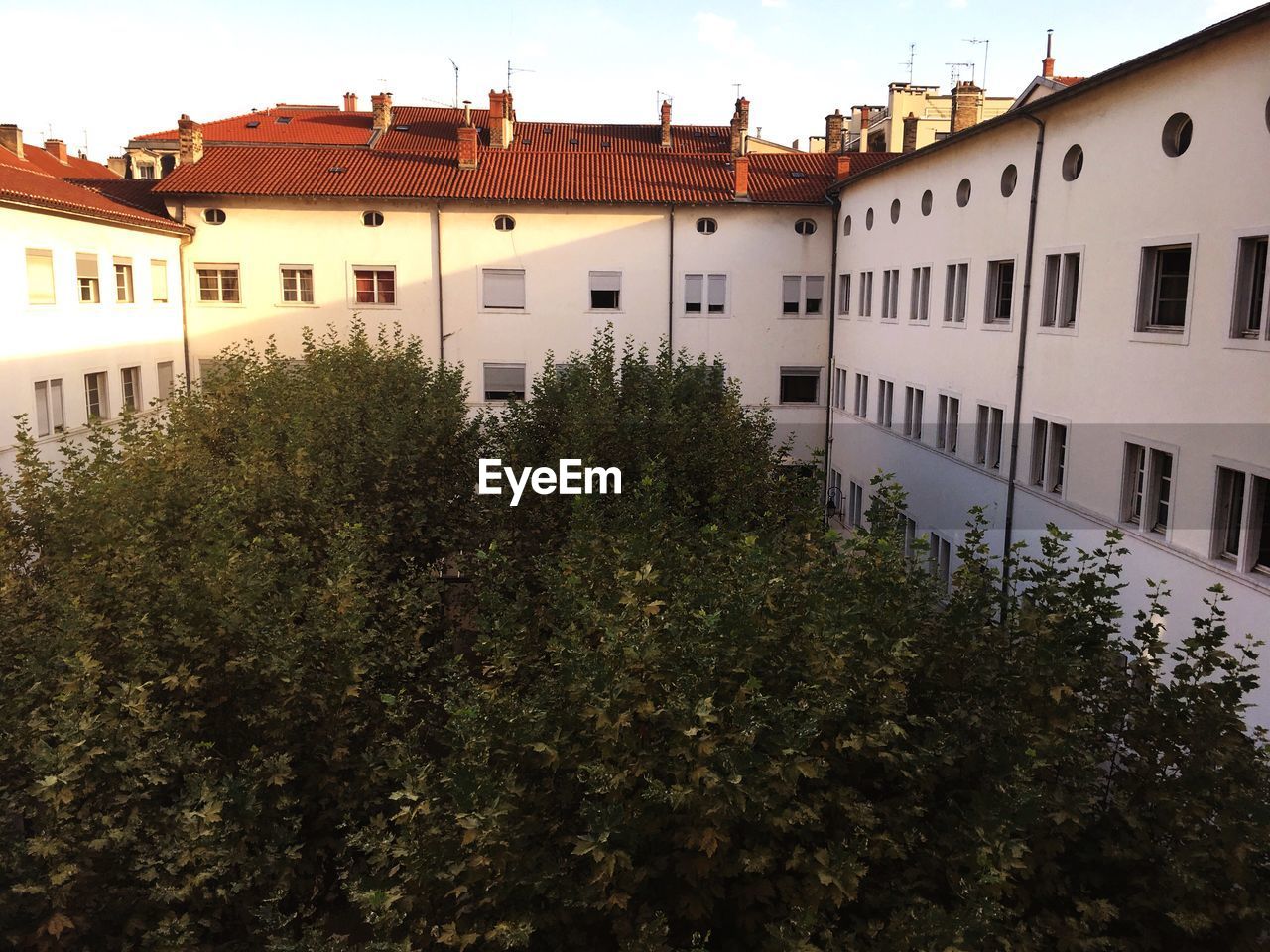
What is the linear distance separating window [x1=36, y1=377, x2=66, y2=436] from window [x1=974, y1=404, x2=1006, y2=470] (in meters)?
22.8

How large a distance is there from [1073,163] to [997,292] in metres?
4.17

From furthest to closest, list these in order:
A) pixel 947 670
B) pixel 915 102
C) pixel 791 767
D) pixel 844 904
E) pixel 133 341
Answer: pixel 915 102 → pixel 133 341 → pixel 947 670 → pixel 844 904 → pixel 791 767

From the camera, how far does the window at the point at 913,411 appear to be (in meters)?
28.2

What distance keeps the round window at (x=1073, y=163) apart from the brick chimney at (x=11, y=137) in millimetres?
36932

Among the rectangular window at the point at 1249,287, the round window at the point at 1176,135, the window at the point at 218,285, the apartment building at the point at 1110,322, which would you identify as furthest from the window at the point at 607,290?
the rectangular window at the point at 1249,287

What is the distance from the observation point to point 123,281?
31.7 meters

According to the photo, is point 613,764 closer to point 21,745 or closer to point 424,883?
point 424,883

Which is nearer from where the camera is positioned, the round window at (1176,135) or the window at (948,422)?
the round window at (1176,135)

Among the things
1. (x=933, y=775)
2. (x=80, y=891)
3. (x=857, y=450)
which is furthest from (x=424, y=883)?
(x=857, y=450)

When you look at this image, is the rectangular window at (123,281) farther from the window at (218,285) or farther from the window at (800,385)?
the window at (800,385)

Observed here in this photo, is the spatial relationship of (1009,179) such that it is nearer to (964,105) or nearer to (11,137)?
(964,105)

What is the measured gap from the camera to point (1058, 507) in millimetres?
19812

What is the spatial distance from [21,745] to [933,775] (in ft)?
25.7

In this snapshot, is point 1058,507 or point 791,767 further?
point 1058,507
